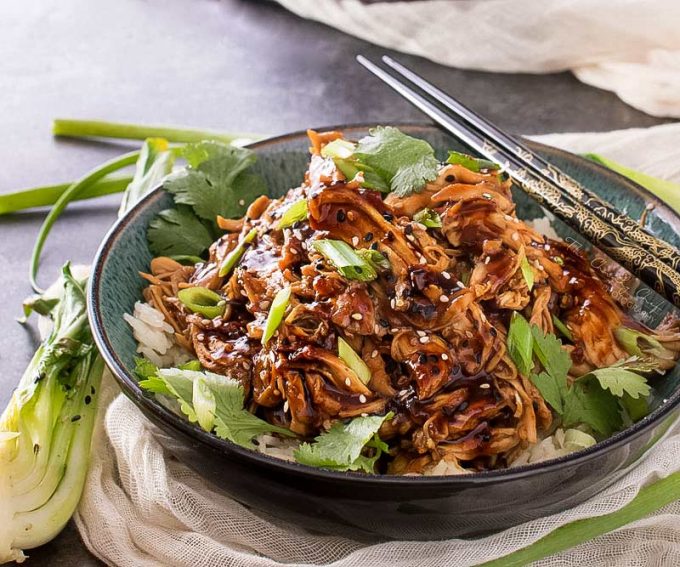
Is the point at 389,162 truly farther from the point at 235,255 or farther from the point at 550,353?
the point at 550,353

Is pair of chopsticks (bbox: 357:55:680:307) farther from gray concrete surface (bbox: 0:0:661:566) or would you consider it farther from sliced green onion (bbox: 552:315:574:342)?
gray concrete surface (bbox: 0:0:661:566)

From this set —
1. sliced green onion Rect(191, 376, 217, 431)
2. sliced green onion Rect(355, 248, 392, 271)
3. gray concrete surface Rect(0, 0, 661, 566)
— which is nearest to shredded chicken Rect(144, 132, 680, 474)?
sliced green onion Rect(355, 248, 392, 271)

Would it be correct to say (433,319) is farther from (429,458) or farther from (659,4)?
(659,4)

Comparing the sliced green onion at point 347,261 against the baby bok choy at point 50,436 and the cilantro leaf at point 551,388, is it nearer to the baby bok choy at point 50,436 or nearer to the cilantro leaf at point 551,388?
the cilantro leaf at point 551,388

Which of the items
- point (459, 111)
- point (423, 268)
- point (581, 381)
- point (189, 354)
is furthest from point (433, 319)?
point (459, 111)

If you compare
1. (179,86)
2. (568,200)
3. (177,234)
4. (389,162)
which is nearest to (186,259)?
(177,234)

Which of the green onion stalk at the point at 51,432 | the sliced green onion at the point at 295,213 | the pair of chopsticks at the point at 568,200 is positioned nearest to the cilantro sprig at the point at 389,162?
the sliced green onion at the point at 295,213

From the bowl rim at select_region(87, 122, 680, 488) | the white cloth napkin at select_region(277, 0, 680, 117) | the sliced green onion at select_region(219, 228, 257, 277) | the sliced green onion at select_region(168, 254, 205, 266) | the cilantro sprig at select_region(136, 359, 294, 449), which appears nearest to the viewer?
the bowl rim at select_region(87, 122, 680, 488)
